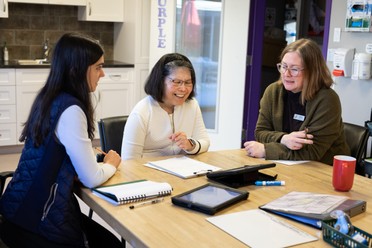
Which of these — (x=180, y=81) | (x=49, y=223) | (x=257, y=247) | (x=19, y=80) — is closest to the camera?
(x=257, y=247)

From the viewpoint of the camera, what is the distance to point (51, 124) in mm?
1744

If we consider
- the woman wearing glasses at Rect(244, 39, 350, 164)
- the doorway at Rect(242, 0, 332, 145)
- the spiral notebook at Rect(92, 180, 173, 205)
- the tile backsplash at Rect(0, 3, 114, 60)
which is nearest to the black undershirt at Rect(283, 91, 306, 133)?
the woman wearing glasses at Rect(244, 39, 350, 164)

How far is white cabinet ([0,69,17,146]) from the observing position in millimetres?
4680

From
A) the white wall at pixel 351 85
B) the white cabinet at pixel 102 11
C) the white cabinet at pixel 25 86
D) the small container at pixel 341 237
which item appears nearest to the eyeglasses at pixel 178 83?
the small container at pixel 341 237

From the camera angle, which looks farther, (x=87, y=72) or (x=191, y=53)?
(x=191, y=53)

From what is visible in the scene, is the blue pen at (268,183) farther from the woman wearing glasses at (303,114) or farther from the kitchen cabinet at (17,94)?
the kitchen cabinet at (17,94)

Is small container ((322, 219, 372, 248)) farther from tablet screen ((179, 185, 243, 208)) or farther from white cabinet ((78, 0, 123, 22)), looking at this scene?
white cabinet ((78, 0, 123, 22))

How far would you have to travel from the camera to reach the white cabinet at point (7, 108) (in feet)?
15.4

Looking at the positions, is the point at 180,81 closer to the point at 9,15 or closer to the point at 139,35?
the point at 139,35

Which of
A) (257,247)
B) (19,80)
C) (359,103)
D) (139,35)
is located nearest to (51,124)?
(257,247)

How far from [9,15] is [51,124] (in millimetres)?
3775

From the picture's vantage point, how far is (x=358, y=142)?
2508 millimetres

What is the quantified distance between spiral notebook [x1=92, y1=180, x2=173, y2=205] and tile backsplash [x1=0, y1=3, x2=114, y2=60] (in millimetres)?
3795

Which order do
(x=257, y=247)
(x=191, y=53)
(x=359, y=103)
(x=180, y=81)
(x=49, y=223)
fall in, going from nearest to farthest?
(x=257, y=247) < (x=49, y=223) < (x=180, y=81) < (x=359, y=103) < (x=191, y=53)
